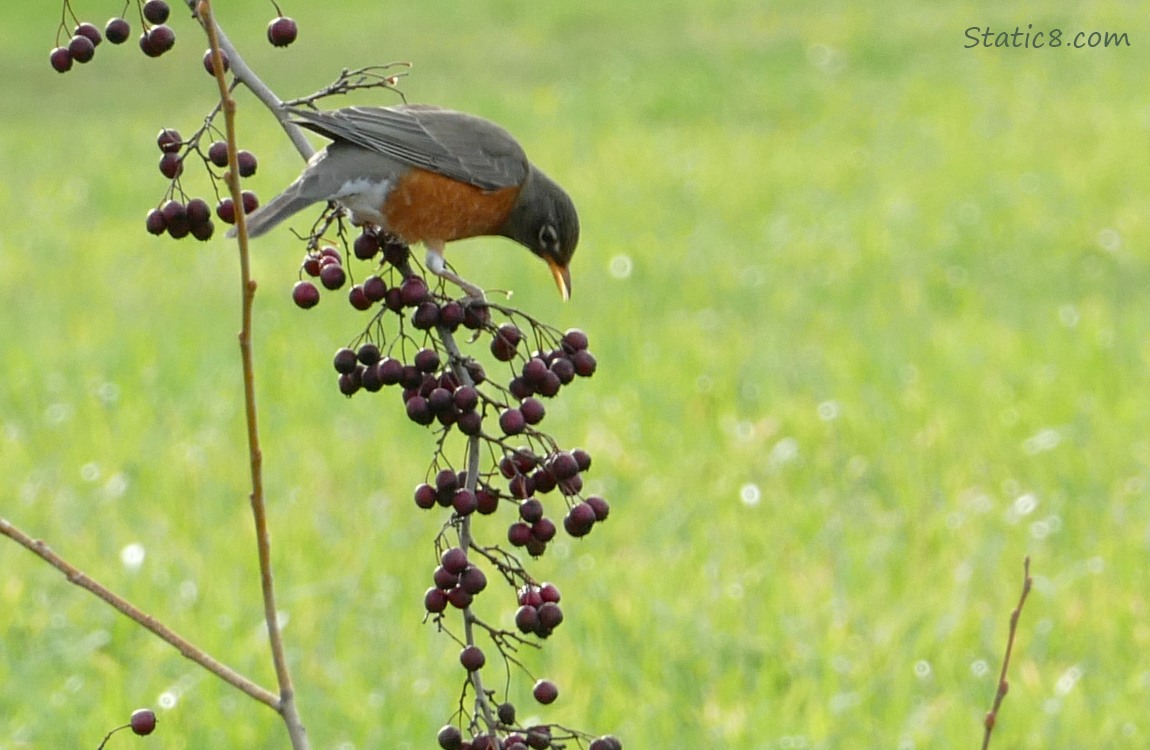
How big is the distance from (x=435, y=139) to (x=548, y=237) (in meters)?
0.57

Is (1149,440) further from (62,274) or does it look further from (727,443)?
(62,274)

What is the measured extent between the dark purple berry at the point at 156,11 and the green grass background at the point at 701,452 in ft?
8.61

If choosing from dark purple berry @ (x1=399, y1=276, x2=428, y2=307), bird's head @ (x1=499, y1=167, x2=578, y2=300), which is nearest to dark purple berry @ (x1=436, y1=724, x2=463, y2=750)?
dark purple berry @ (x1=399, y1=276, x2=428, y2=307)

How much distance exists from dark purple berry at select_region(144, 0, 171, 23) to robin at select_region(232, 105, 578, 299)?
1.24ft

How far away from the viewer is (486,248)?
9.98 metres

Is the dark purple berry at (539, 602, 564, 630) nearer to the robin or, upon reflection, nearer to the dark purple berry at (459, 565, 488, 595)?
the dark purple berry at (459, 565, 488, 595)

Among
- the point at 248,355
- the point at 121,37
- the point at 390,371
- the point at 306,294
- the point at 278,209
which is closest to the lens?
the point at 248,355

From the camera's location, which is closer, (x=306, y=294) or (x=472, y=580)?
(x=472, y=580)

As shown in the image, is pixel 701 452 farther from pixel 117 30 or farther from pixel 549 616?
pixel 549 616

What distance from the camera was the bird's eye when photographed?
138 inches

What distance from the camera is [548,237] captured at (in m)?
3.54

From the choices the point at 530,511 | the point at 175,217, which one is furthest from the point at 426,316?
the point at 175,217

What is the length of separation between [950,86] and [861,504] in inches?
395

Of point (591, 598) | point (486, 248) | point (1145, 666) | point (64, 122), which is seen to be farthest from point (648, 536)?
point (64, 122)
